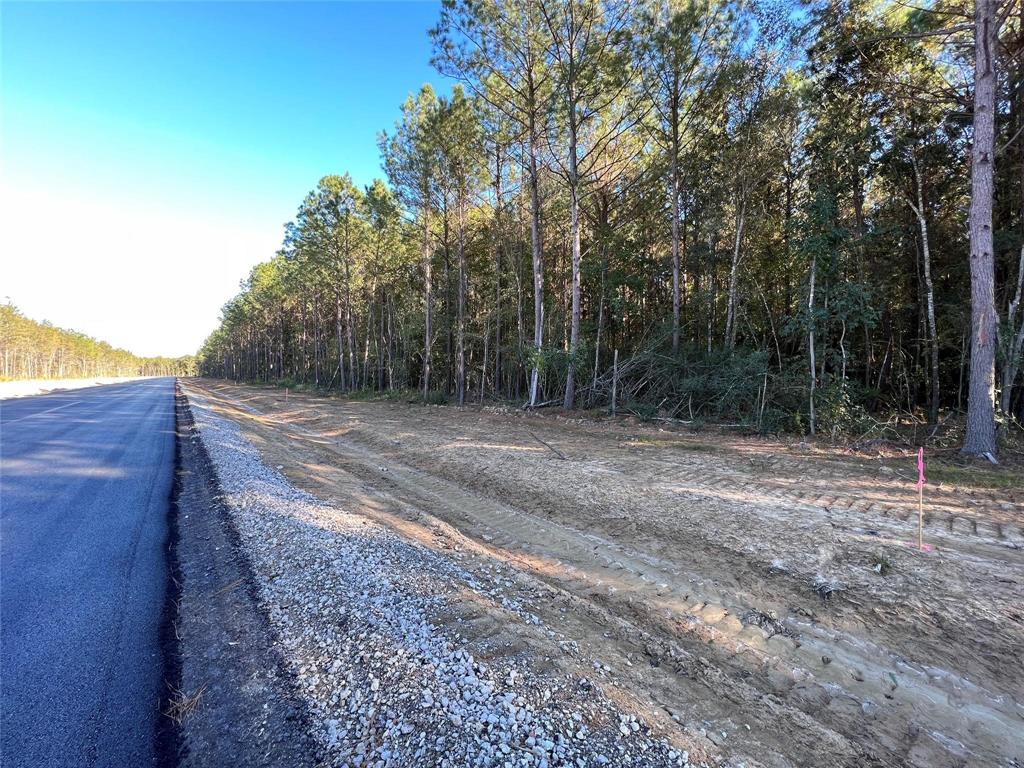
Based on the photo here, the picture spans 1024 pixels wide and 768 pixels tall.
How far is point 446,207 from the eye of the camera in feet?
68.6

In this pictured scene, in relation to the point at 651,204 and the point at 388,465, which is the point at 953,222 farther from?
the point at 388,465

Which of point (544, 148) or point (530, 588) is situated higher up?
point (544, 148)

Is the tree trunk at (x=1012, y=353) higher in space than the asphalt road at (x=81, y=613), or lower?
higher

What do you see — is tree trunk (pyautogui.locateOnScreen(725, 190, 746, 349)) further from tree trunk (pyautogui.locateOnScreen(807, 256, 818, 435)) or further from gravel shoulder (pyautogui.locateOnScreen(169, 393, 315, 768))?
gravel shoulder (pyautogui.locateOnScreen(169, 393, 315, 768))

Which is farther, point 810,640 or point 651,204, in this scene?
point 651,204

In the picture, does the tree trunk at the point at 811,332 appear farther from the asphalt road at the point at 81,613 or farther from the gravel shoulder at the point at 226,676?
the asphalt road at the point at 81,613

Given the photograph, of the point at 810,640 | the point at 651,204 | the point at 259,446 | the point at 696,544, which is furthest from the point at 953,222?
the point at 259,446

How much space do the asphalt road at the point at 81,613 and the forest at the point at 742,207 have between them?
36.4 ft

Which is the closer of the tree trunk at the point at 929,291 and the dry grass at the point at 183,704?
the dry grass at the point at 183,704

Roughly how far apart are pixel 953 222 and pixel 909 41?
487 centimetres

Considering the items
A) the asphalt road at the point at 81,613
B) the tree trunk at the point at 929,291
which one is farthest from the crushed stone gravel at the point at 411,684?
the tree trunk at the point at 929,291

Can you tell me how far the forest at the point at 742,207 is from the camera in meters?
9.53

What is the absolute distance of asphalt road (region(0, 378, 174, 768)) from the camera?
2.07 metres

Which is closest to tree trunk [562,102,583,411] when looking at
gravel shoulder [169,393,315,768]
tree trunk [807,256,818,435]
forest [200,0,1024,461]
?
forest [200,0,1024,461]
